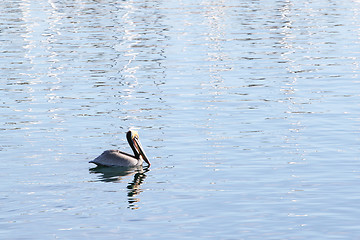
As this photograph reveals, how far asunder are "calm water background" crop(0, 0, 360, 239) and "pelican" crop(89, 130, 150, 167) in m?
0.30

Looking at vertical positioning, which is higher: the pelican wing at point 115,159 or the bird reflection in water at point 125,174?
the pelican wing at point 115,159

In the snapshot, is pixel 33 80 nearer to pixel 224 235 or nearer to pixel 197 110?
pixel 197 110

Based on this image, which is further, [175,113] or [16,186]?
[175,113]

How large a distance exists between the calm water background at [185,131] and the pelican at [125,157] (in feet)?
0.98

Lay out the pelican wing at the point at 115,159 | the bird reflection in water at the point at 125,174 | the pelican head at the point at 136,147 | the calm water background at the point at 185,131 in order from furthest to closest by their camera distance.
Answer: the pelican head at the point at 136,147 < the pelican wing at the point at 115,159 < the bird reflection in water at the point at 125,174 < the calm water background at the point at 185,131

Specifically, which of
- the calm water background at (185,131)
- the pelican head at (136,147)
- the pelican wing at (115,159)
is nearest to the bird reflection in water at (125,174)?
the calm water background at (185,131)

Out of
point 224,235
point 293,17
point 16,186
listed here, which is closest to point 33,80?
point 16,186

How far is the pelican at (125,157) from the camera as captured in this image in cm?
2268

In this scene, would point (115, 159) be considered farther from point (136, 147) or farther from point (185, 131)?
point (185, 131)

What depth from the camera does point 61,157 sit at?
23.7m

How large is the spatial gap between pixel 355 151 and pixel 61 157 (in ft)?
24.9

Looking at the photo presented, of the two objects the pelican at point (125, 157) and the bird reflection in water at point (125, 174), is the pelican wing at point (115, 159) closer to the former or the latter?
the pelican at point (125, 157)

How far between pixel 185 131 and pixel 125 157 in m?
4.20

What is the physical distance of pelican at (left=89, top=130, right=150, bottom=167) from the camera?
74.4ft
